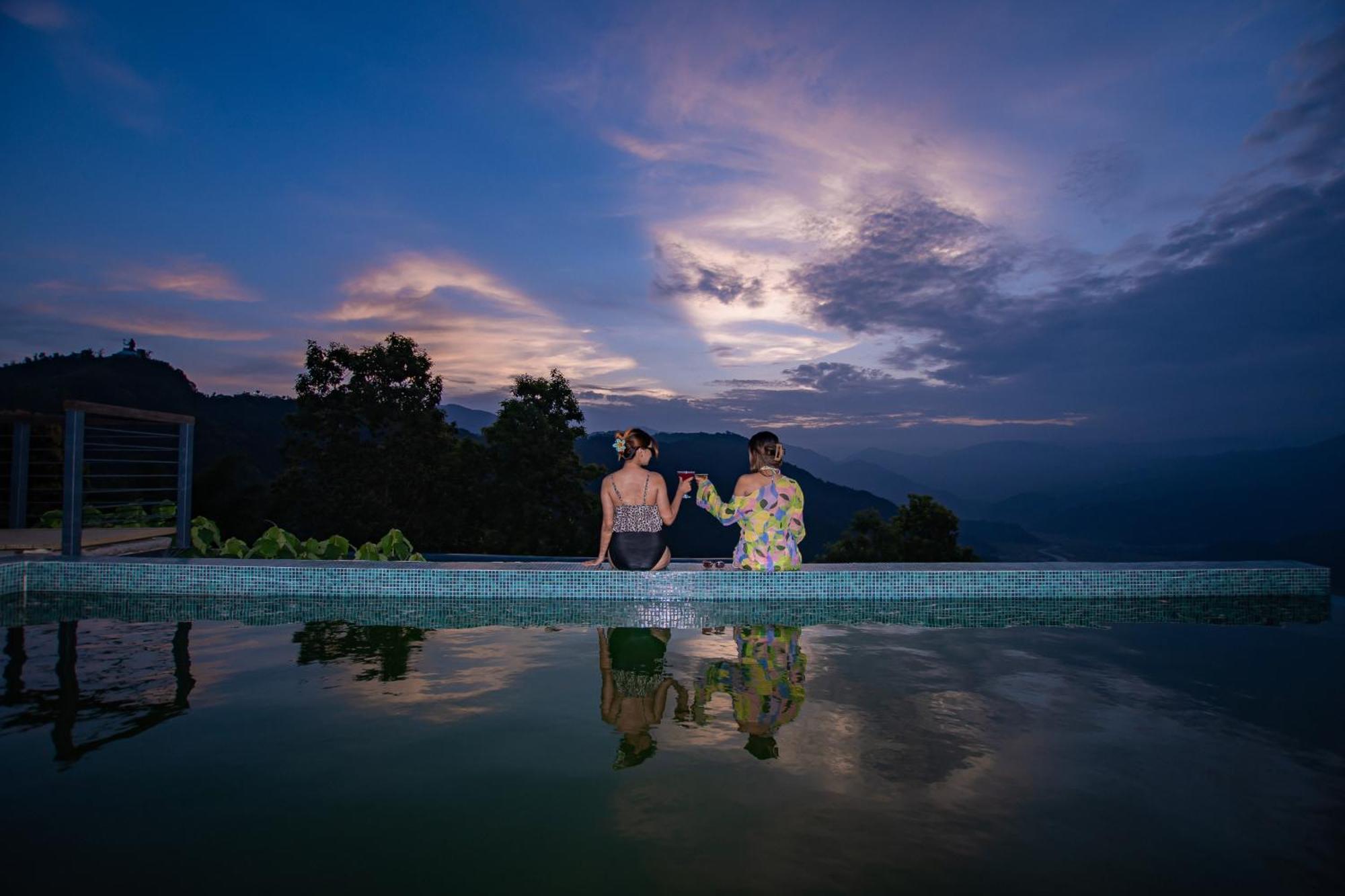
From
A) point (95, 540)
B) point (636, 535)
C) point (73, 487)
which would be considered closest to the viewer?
point (636, 535)

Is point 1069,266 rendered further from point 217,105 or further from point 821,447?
point 217,105

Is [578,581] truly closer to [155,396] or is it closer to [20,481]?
[20,481]

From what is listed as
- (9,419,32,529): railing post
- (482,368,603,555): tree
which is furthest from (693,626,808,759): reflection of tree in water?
(482,368,603,555): tree

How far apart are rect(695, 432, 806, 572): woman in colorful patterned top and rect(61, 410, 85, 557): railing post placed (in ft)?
21.5

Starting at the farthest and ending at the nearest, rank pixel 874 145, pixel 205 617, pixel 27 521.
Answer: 1. pixel 874 145
2. pixel 27 521
3. pixel 205 617

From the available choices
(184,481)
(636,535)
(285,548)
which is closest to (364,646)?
(636,535)

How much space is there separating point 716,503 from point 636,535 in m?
0.89

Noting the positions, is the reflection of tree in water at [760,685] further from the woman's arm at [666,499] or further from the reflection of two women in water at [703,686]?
the woman's arm at [666,499]

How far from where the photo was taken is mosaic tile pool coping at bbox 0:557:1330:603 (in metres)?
7.37

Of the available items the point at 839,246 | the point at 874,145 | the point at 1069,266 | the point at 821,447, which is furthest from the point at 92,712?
the point at 821,447

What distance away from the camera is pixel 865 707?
436 centimetres

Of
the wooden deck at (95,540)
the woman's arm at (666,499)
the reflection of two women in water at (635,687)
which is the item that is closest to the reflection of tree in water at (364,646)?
the reflection of two women in water at (635,687)

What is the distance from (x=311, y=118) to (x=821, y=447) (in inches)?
865

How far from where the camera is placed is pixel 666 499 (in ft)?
23.8
